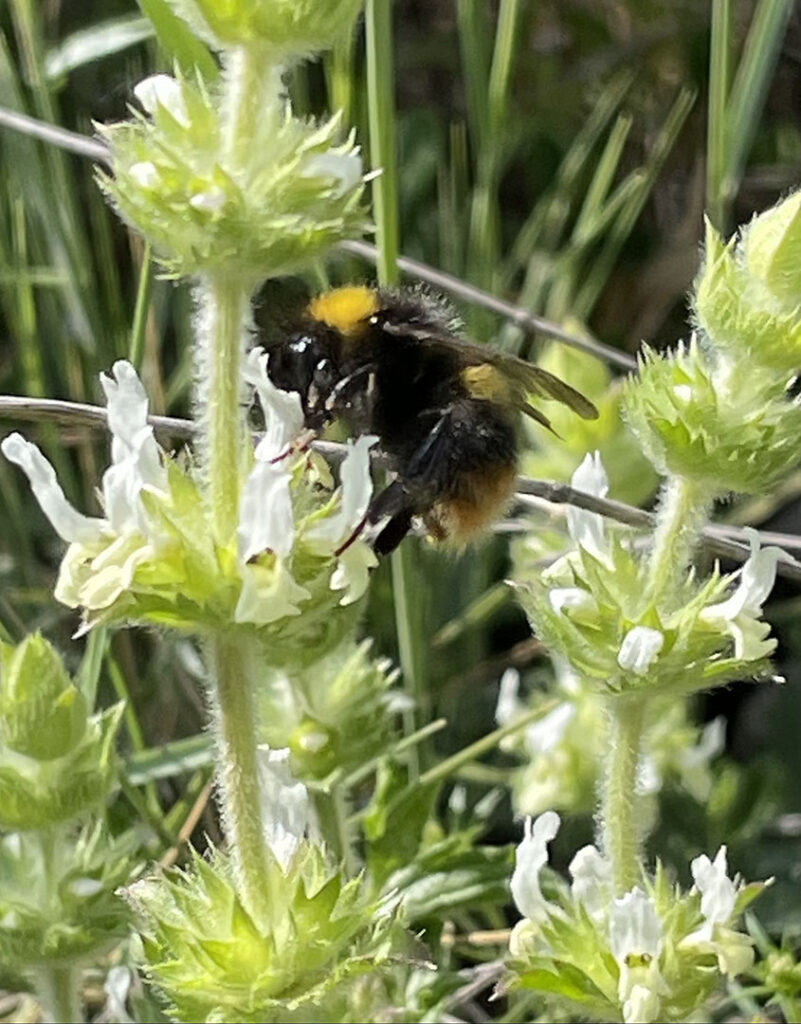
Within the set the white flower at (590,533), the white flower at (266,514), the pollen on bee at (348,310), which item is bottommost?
the white flower at (590,533)

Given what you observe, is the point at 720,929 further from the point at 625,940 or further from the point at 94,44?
the point at 94,44

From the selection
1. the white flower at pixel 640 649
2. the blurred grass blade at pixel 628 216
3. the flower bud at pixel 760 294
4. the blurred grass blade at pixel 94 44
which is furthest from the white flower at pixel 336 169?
the blurred grass blade at pixel 628 216

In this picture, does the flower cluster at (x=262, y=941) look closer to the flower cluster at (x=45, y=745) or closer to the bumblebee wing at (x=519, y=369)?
the flower cluster at (x=45, y=745)

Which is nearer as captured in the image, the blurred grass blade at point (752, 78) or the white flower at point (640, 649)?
the white flower at point (640, 649)

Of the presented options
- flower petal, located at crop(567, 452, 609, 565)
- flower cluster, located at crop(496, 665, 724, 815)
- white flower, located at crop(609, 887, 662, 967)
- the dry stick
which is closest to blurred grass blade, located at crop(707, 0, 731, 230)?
the dry stick

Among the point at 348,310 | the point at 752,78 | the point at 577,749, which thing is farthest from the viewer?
the point at 577,749

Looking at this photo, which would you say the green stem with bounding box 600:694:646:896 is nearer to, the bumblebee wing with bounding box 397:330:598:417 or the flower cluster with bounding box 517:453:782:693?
the flower cluster with bounding box 517:453:782:693

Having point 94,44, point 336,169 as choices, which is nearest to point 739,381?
point 336,169

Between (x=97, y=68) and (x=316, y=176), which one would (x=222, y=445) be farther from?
(x=97, y=68)
